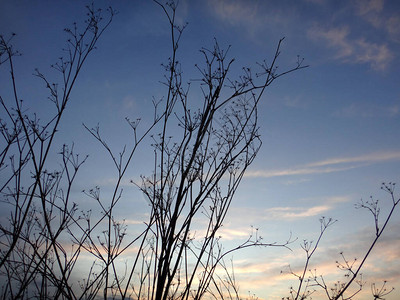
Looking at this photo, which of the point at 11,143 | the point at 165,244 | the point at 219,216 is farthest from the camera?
the point at 11,143

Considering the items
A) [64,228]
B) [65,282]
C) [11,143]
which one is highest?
[11,143]

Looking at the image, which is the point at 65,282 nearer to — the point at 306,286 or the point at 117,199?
the point at 117,199

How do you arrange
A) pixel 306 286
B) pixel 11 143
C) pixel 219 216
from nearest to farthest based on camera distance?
1. pixel 219 216
2. pixel 11 143
3. pixel 306 286

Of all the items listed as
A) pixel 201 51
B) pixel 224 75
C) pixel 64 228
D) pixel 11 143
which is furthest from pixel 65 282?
pixel 201 51

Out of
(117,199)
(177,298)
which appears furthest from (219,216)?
(177,298)

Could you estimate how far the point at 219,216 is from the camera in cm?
473

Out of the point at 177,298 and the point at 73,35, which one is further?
the point at 177,298

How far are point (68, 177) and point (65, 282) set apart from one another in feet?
5.09

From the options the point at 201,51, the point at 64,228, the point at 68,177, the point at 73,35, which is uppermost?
the point at 73,35

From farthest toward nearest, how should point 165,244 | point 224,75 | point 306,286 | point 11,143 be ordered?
point 306,286, point 11,143, point 224,75, point 165,244

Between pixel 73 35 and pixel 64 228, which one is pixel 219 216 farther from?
pixel 73 35

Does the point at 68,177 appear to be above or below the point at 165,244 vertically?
above

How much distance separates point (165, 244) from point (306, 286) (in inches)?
205

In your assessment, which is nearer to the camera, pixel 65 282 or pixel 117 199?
pixel 65 282
